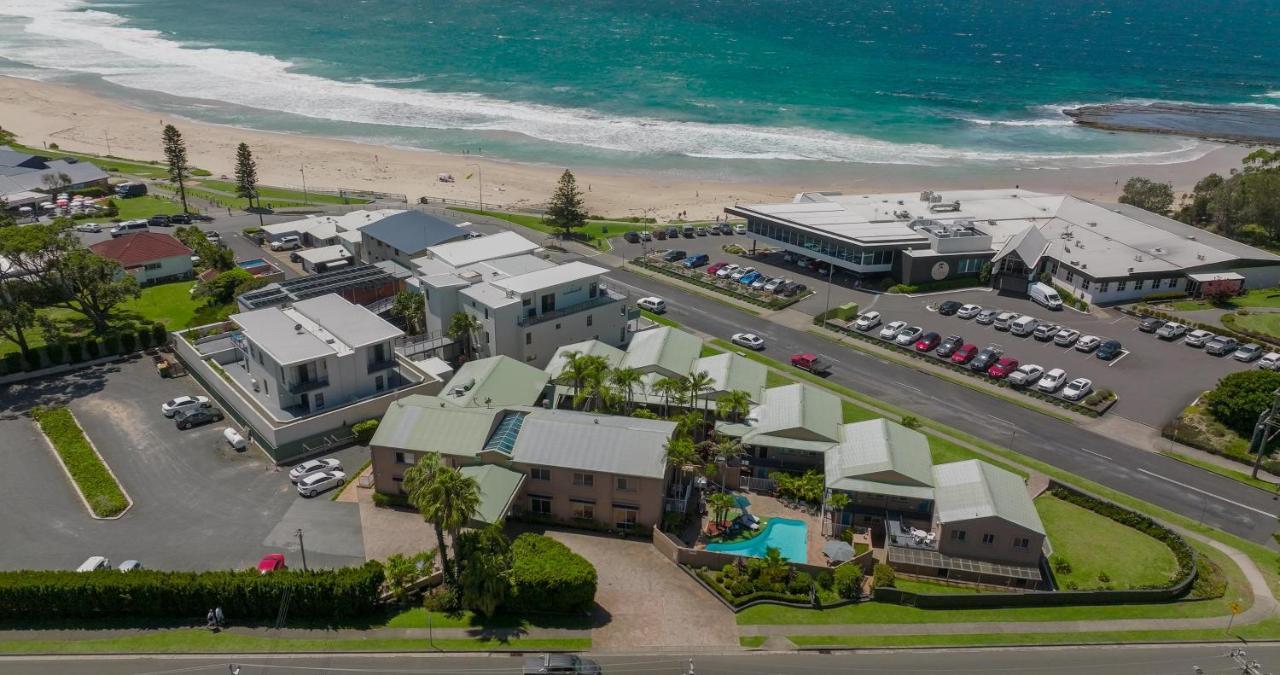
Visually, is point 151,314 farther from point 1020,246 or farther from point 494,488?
point 1020,246

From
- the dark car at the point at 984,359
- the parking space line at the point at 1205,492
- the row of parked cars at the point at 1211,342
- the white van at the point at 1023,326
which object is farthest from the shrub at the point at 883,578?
the row of parked cars at the point at 1211,342

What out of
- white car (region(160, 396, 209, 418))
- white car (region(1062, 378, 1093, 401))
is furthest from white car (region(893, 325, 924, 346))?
white car (region(160, 396, 209, 418))

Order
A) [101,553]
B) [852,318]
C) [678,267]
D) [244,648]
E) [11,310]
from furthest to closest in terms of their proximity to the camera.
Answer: [678,267] < [852,318] < [11,310] < [101,553] < [244,648]

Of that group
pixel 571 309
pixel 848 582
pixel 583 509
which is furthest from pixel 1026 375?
pixel 583 509

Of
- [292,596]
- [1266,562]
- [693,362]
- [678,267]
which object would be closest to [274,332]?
[292,596]

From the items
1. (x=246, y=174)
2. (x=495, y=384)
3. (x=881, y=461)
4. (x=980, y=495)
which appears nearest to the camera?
(x=980, y=495)

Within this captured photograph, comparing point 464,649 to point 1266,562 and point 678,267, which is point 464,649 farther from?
point 678,267

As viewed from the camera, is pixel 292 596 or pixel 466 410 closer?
pixel 292 596
